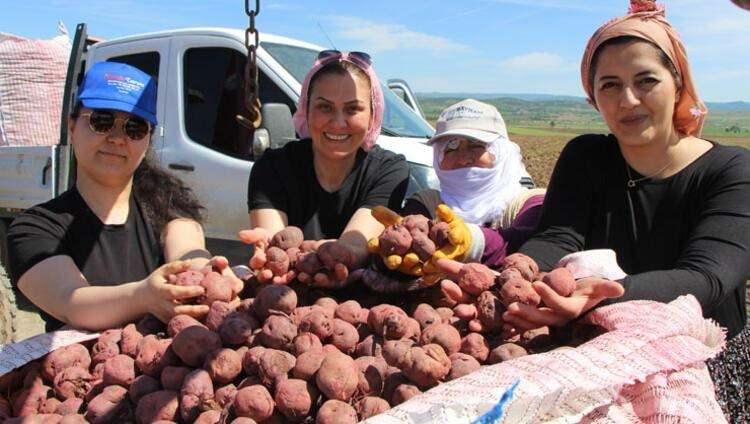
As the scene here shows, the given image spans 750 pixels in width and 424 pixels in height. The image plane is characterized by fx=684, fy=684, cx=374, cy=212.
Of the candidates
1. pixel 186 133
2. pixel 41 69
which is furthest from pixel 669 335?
pixel 41 69

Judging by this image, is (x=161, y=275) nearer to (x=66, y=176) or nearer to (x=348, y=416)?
(x=348, y=416)

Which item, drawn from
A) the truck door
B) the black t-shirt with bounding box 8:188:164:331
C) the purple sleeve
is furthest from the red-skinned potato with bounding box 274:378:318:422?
the truck door

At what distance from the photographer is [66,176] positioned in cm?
571

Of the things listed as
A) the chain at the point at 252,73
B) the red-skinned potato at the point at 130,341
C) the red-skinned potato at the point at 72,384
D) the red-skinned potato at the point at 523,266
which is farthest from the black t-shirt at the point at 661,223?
the chain at the point at 252,73

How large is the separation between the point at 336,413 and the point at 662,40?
1.46 m

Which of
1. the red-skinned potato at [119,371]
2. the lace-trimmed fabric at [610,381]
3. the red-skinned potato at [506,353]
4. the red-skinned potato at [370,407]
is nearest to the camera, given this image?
the lace-trimmed fabric at [610,381]

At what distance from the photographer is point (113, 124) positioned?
7.45ft

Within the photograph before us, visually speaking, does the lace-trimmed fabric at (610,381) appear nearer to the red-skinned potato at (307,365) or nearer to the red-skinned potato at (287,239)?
the red-skinned potato at (307,365)

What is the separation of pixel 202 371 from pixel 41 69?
19.2 feet

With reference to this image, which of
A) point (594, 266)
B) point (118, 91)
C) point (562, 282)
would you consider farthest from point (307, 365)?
point (118, 91)

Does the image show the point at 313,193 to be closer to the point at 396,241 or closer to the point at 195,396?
the point at 396,241

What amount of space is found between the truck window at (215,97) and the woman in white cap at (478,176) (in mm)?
3197

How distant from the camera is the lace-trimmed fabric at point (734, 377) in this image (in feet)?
6.75

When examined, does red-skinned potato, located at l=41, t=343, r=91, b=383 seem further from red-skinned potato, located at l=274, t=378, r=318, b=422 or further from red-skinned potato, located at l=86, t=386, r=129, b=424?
red-skinned potato, located at l=274, t=378, r=318, b=422
